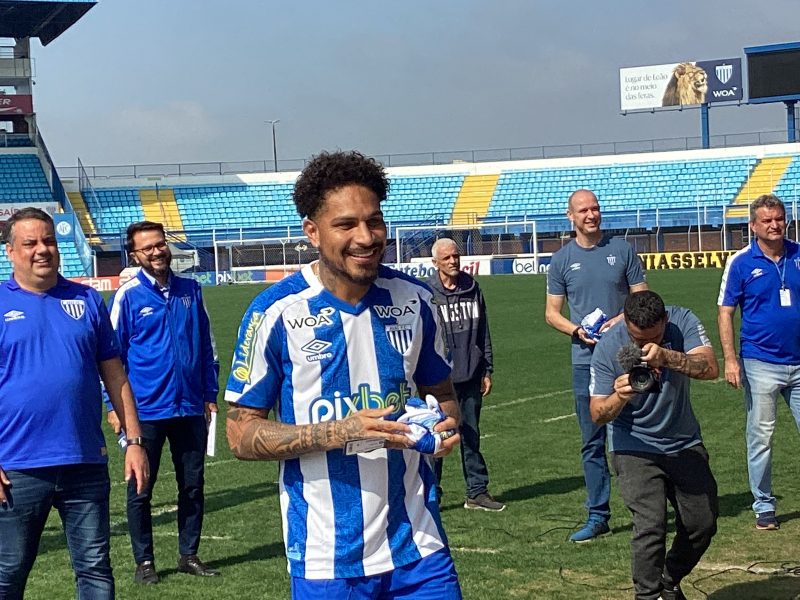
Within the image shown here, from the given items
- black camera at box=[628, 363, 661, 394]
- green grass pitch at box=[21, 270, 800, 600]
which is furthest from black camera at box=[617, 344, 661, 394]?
green grass pitch at box=[21, 270, 800, 600]

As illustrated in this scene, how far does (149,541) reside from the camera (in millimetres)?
7352

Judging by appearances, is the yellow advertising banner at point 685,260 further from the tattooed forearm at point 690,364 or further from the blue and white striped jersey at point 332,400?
the blue and white striped jersey at point 332,400

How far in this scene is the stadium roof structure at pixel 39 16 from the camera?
5209 cm

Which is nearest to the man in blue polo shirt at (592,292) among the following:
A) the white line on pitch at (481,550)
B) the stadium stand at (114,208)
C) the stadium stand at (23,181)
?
the white line on pitch at (481,550)

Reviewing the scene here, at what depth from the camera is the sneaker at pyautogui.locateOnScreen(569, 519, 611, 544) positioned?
7973 millimetres

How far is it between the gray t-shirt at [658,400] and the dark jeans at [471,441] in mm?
3160

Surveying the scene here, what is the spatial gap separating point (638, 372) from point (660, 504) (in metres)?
0.76

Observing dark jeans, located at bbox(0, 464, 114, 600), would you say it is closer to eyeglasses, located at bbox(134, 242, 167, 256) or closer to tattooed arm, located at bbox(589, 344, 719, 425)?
eyeglasses, located at bbox(134, 242, 167, 256)

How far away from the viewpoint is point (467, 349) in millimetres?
9242

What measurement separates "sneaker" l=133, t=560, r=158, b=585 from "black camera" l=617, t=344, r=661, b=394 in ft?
10.8

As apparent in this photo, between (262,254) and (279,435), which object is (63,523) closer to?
(279,435)

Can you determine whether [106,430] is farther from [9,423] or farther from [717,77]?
[717,77]

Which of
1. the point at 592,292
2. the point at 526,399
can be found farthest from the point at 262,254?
the point at 592,292

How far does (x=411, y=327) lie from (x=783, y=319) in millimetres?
4973
